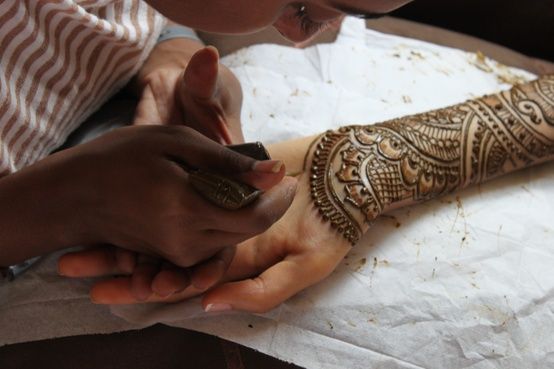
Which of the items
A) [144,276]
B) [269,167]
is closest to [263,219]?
[269,167]

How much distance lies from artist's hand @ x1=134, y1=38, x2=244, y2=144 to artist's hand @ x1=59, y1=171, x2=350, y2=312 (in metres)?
0.15

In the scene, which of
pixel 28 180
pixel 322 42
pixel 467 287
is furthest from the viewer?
pixel 322 42

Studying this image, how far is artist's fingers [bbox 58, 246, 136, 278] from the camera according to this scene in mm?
649

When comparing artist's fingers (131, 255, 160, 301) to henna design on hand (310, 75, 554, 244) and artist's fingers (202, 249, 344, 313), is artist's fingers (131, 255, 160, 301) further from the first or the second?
henna design on hand (310, 75, 554, 244)

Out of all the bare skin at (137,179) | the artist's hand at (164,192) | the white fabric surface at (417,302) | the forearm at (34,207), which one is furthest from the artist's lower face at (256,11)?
the white fabric surface at (417,302)

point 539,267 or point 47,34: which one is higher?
point 47,34

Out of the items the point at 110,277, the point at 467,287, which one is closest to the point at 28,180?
the point at 110,277

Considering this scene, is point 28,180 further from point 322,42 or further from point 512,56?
point 512,56

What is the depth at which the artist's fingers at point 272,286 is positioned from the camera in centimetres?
65

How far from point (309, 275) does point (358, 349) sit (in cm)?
10

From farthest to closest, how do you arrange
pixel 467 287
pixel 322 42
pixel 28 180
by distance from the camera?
1. pixel 322 42
2. pixel 467 287
3. pixel 28 180

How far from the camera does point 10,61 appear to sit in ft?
2.23

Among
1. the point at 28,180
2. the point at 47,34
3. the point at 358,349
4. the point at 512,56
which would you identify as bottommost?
the point at 358,349

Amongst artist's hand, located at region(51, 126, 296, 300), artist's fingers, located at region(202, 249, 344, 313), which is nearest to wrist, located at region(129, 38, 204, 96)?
artist's hand, located at region(51, 126, 296, 300)
